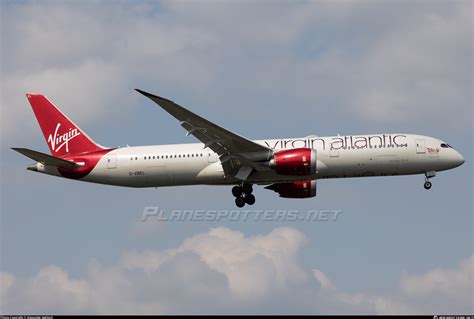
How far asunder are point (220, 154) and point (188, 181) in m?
2.89

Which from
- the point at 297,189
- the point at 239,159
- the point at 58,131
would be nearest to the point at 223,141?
the point at 239,159

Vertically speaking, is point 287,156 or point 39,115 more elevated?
point 39,115

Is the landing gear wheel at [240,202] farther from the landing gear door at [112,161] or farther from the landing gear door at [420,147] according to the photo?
the landing gear door at [420,147]

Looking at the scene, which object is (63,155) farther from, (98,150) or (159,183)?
(159,183)

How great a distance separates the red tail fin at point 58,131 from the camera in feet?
207

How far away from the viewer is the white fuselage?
57719mm

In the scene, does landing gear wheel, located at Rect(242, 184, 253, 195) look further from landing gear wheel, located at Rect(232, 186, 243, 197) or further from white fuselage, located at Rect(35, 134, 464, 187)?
white fuselage, located at Rect(35, 134, 464, 187)

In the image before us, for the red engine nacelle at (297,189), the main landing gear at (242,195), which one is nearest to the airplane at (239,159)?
the main landing gear at (242,195)

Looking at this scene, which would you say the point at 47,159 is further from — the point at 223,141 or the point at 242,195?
the point at 242,195

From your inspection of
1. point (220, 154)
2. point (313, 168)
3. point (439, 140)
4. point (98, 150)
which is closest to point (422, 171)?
point (439, 140)

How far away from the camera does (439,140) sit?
5962 centimetres

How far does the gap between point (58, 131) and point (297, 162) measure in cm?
1764

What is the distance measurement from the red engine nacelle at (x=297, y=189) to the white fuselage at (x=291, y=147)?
13.5 ft

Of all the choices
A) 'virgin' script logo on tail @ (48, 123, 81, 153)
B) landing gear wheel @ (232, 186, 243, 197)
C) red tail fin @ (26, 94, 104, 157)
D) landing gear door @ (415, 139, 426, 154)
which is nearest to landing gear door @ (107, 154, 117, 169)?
red tail fin @ (26, 94, 104, 157)
